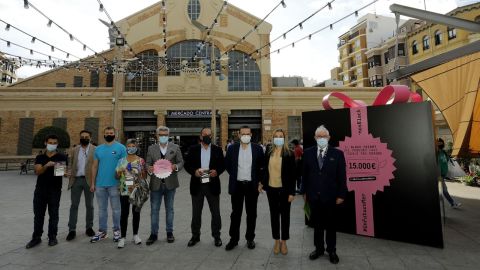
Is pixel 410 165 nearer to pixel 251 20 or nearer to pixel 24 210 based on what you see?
pixel 24 210

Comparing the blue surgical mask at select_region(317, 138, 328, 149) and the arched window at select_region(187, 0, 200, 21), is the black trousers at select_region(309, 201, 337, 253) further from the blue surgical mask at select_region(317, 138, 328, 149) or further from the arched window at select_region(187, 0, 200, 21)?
the arched window at select_region(187, 0, 200, 21)

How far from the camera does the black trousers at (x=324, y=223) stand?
4.16 meters

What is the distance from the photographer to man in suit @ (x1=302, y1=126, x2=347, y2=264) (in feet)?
13.7

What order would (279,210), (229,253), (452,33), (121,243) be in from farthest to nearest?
1. (452,33)
2. (121,243)
3. (279,210)
4. (229,253)

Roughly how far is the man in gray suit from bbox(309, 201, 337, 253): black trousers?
7.85 feet

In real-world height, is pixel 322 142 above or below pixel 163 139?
below

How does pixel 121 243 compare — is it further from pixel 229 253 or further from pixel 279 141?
pixel 279 141

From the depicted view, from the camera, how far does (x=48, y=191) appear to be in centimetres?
500

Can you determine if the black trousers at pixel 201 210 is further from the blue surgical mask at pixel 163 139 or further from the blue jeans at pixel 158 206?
the blue surgical mask at pixel 163 139

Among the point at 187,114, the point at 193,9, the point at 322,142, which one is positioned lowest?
the point at 322,142

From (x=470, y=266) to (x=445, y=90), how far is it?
20.1 ft

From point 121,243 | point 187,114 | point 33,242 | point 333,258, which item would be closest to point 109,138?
point 121,243

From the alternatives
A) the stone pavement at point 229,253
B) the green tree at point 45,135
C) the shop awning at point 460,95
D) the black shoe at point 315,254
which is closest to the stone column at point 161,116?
the green tree at point 45,135

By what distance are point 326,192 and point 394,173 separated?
1.67 meters
